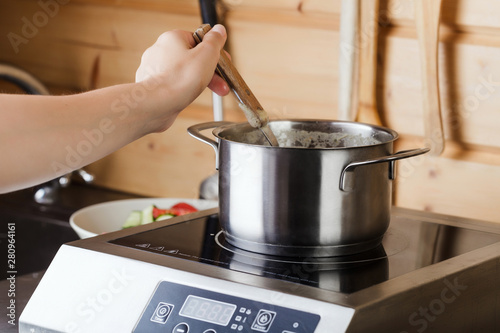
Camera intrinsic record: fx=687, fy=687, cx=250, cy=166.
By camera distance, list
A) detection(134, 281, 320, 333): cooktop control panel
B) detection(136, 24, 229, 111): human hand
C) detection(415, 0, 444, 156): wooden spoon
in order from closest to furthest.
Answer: detection(134, 281, 320, 333): cooktop control panel → detection(136, 24, 229, 111): human hand → detection(415, 0, 444, 156): wooden spoon

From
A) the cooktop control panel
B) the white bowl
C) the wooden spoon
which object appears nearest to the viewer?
the cooktop control panel

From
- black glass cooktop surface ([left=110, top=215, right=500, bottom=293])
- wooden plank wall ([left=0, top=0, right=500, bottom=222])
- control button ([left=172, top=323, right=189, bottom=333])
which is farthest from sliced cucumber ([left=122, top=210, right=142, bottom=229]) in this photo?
control button ([left=172, top=323, right=189, bottom=333])

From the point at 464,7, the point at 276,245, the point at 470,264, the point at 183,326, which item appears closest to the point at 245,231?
the point at 276,245

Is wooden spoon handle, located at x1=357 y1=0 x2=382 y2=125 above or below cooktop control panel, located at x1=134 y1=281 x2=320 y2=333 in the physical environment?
above

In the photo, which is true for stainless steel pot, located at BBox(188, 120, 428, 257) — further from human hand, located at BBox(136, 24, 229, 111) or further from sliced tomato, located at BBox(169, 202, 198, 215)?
sliced tomato, located at BBox(169, 202, 198, 215)

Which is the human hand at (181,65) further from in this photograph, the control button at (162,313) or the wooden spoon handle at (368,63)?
the wooden spoon handle at (368,63)

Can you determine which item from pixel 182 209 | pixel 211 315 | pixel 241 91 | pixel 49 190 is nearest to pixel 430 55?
pixel 241 91

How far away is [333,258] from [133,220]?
71 centimetres

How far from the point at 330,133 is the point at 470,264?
10.6 inches

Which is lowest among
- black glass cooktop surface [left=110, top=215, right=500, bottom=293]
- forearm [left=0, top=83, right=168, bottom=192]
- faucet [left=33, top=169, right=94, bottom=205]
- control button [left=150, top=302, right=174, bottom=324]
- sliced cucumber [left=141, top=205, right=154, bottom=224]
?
faucet [left=33, top=169, right=94, bottom=205]

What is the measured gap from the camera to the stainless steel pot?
2.45 ft

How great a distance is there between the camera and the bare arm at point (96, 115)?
684 mm

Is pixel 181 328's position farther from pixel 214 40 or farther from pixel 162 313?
pixel 214 40

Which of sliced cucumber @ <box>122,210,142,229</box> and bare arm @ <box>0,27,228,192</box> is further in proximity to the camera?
sliced cucumber @ <box>122,210,142,229</box>
